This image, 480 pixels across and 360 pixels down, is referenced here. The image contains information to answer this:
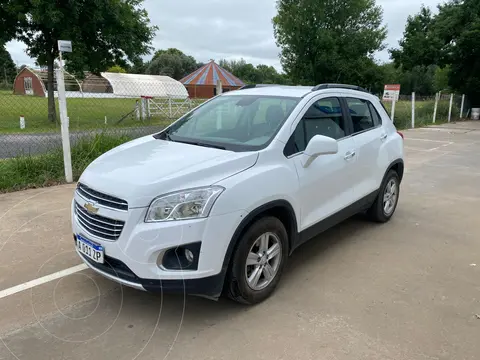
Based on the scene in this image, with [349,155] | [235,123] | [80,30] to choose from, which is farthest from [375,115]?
[80,30]

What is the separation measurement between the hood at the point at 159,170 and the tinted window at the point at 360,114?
1809 millimetres

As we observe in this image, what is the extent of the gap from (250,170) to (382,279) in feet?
5.69

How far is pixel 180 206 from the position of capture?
2713 mm

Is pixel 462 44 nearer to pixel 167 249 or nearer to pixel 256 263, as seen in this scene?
pixel 256 263

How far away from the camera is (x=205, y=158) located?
123 inches

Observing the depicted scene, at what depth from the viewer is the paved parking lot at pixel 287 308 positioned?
8.87 ft

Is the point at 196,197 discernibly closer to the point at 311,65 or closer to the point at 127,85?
the point at 127,85

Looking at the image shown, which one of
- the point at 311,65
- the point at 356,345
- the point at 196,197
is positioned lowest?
the point at 356,345

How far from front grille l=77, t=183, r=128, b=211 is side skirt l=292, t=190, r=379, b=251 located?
1537mm

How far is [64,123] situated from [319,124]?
14.6 feet

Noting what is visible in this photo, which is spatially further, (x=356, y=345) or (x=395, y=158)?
(x=395, y=158)

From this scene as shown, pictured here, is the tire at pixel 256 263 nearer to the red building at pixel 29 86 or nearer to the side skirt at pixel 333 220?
the side skirt at pixel 333 220

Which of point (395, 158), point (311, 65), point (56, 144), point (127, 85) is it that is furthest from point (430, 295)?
point (311, 65)

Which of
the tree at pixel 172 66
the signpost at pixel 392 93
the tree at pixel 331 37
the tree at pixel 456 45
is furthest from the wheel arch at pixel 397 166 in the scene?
the tree at pixel 172 66
